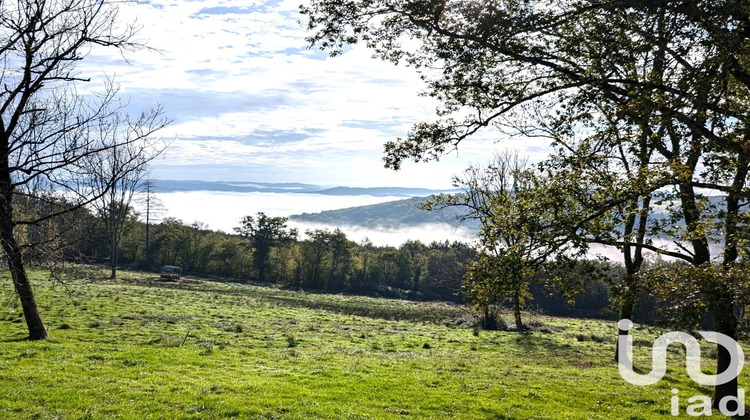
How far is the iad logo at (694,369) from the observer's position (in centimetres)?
1182

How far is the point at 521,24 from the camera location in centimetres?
Answer: 906

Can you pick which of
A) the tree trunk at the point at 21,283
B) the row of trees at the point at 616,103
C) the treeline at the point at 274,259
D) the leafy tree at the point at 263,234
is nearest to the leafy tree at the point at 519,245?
the row of trees at the point at 616,103

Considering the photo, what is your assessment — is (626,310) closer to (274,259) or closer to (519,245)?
(519,245)

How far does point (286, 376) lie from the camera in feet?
45.4

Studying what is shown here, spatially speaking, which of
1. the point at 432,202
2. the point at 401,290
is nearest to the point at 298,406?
the point at 432,202

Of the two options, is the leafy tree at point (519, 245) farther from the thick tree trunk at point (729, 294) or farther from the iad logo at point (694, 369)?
the iad logo at point (694, 369)

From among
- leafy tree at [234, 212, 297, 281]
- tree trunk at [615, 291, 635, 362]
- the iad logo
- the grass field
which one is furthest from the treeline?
tree trunk at [615, 291, 635, 362]

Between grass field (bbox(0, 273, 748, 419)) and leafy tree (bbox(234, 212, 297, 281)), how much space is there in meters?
67.7

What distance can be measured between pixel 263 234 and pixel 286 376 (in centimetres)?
8524

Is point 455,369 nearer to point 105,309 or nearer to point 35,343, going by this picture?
point 35,343

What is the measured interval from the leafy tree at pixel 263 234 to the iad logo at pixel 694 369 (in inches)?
3054

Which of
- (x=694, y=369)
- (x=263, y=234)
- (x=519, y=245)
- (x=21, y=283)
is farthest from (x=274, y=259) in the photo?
(x=519, y=245)

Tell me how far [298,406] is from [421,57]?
29.4 ft

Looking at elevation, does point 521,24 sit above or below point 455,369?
above
